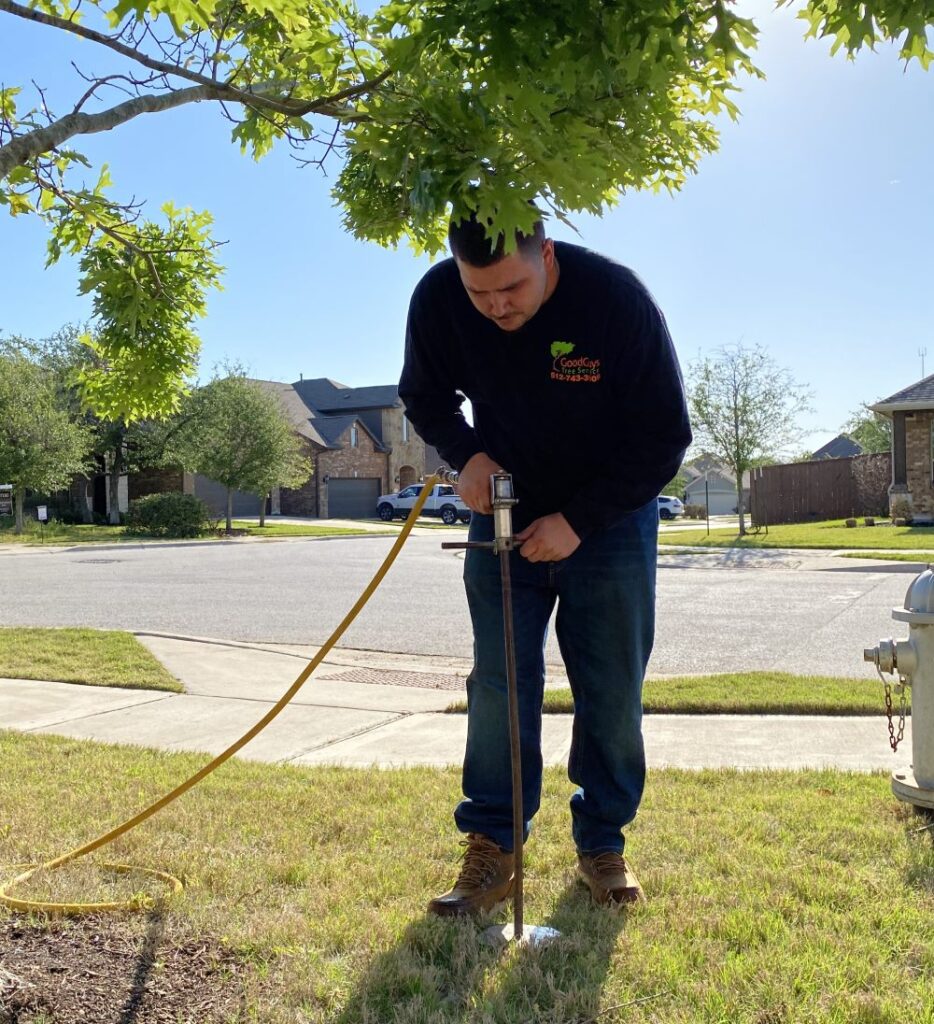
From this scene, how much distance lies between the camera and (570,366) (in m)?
2.86

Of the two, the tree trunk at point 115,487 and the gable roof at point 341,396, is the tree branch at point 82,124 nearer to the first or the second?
the tree trunk at point 115,487

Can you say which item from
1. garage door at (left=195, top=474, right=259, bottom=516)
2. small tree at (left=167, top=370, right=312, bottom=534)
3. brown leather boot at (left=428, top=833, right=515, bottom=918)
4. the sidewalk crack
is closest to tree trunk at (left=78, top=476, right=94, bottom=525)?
garage door at (left=195, top=474, right=259, bottom=516)

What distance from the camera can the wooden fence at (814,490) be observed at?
31547 mm

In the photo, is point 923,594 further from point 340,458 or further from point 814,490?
point 340,458

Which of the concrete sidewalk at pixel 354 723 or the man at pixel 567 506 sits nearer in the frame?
the man at pixel 567 506

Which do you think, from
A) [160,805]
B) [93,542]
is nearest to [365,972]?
[160,805]

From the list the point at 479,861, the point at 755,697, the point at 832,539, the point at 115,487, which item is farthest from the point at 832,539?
the point at 115,487

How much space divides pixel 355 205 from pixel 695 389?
2380cm

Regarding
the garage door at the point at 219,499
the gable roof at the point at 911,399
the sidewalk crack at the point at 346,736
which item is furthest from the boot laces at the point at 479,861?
the garage door at the point at 219,499

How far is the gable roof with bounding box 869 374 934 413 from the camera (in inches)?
958

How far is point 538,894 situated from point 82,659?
5.52m

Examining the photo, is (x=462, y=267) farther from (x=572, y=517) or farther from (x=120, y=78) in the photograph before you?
(x=120, y=78)

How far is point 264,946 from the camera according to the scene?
255cm

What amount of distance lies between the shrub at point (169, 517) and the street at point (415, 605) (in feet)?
38.4
